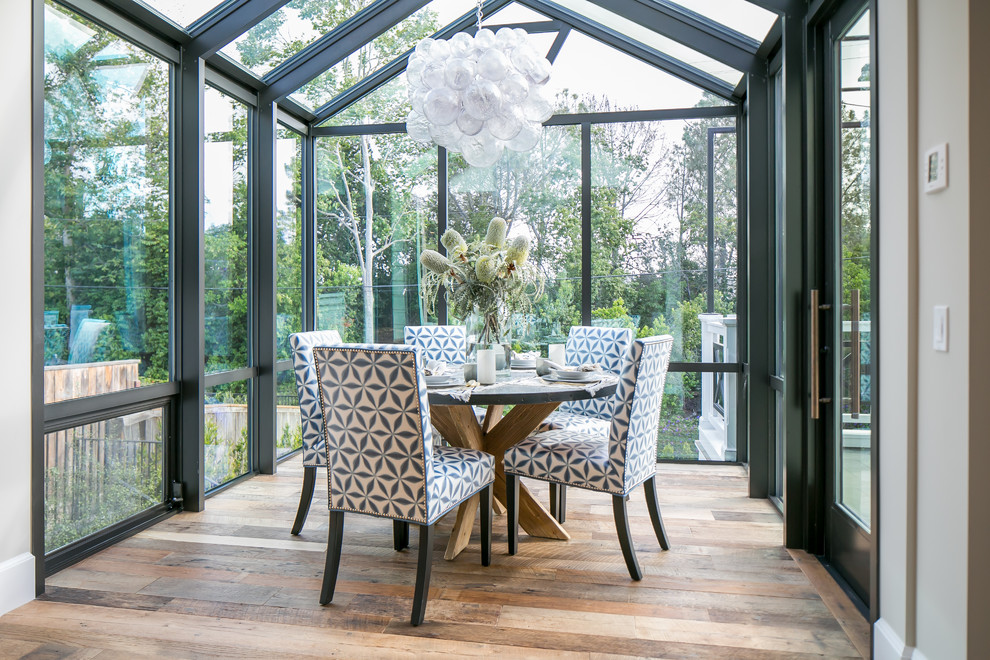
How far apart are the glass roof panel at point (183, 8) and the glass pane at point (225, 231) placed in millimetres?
482

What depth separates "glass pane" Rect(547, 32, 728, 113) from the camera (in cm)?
427

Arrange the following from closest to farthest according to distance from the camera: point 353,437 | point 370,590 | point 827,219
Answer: point 353,437, point 370,590, point 827,219

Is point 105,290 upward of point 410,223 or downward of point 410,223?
downward

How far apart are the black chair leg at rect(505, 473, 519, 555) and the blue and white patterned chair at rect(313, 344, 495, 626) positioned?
44cm

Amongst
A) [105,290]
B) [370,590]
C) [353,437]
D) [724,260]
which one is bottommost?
[370,590]

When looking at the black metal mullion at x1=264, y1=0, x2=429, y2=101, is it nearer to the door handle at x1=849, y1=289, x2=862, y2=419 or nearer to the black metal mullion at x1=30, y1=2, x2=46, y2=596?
the black metal mullion at x1=30, y1=2, x2=46, y2=596

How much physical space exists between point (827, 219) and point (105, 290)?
10.8ft

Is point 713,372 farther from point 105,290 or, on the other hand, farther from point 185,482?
point 105,290

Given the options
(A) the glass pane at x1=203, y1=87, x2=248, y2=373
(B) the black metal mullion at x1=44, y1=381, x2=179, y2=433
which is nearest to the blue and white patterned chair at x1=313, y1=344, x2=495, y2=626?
(B) the black metal mullion at x1=44, y1=381, x2=179, y2=433

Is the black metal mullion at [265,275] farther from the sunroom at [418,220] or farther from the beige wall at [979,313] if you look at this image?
the beige wall at [979,313]

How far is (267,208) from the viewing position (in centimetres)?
416

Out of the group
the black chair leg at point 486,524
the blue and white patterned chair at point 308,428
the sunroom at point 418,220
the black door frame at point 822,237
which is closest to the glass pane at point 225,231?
the sunroom at point 418,220

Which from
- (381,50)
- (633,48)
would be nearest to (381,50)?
(381,50)

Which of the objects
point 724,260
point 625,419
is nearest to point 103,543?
point 625,419
